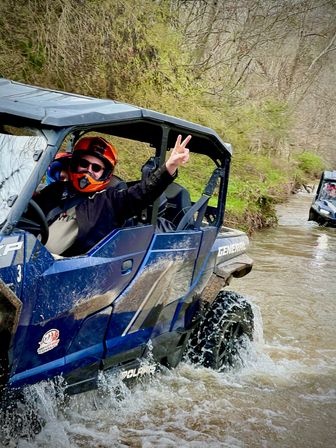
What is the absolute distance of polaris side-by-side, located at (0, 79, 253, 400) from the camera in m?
2.57

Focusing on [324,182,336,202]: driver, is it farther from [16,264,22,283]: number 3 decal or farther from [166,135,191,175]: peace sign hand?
[16,264,22,283]: number 3 decal

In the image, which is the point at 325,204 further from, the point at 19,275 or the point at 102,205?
the point at 19,275

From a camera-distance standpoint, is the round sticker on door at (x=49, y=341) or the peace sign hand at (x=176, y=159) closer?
the round sticker on door at (x=49, y=341)

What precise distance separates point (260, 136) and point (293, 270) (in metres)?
10.9

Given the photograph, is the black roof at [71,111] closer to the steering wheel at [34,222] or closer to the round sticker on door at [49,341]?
the steering wheel at [34,222]

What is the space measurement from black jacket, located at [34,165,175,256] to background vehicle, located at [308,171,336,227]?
44.1 ft

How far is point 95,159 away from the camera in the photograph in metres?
3.34

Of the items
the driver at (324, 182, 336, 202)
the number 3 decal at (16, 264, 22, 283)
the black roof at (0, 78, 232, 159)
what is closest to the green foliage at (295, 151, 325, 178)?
the driver at (324, 182, 336, 202)

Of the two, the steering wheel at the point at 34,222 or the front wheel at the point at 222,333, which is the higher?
the steering wheel at the point at 34,222

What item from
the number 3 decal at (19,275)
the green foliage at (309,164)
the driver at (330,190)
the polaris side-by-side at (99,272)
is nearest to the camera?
the number 3 decal at (19,275)

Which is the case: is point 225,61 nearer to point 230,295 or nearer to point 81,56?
point 81,56

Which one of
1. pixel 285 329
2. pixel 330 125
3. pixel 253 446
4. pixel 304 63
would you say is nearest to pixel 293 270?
pixel 285 329

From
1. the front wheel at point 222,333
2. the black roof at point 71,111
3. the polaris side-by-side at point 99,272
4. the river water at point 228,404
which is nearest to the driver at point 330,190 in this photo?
the river water at point 228,404

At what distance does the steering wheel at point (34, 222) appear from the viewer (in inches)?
106
